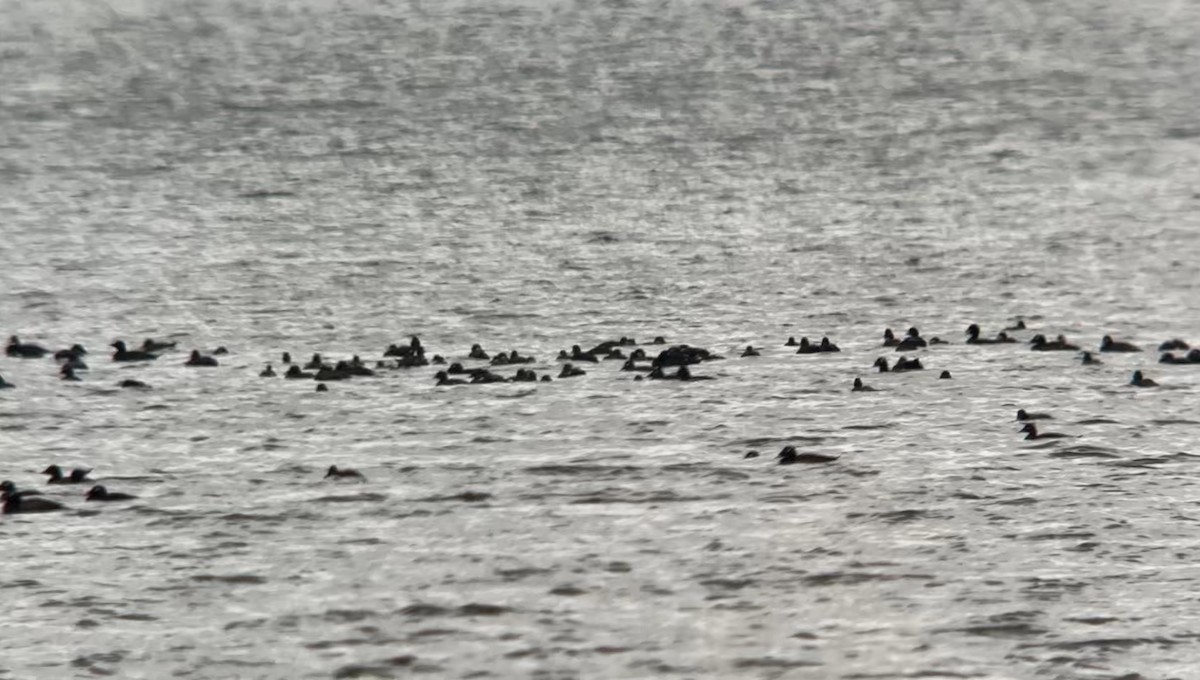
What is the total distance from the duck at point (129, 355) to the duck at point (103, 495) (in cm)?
1273

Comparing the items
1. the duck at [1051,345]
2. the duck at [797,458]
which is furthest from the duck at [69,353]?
the duck at [1051,345]

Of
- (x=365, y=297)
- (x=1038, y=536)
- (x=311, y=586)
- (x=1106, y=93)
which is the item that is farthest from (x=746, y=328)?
(x=1106, y=93)

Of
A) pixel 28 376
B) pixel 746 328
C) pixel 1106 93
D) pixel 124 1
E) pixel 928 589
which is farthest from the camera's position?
pixel 124 1

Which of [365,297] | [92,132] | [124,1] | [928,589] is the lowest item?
[928,589]

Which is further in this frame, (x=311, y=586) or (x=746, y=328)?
(x=746, y=328)

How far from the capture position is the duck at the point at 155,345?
1816 inches

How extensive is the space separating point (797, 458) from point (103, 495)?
10415 millimetres

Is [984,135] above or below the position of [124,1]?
below

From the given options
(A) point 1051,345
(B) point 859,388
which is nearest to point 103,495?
(B) point 859,388

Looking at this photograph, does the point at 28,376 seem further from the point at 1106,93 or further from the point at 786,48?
the point at 786,48

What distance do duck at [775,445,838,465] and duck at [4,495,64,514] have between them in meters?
10.8

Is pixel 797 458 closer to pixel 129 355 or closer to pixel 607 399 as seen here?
pixel 607 399

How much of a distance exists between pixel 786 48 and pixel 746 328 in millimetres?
98796

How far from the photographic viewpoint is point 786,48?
145 m
